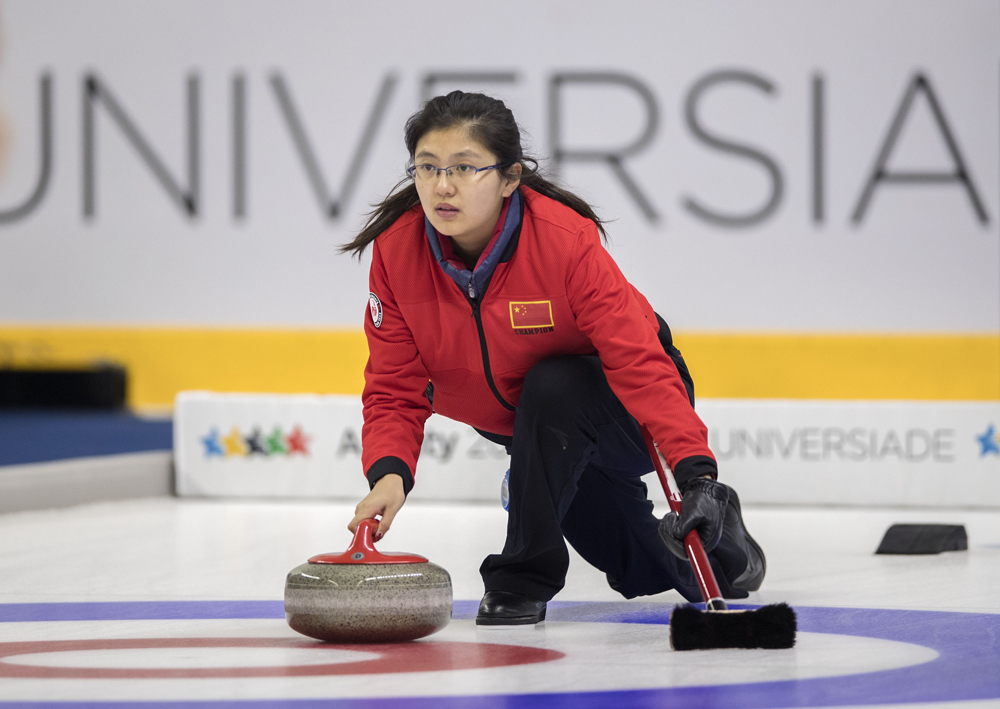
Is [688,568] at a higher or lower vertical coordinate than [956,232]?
lower

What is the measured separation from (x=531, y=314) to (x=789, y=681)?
765 mm

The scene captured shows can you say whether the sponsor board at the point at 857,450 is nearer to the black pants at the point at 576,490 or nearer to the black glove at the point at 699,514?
the black pants at the point at 576,490

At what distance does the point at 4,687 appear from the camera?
1493mm

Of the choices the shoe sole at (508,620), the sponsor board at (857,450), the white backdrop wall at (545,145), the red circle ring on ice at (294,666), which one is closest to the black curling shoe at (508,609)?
the shoe sole at (508,620)

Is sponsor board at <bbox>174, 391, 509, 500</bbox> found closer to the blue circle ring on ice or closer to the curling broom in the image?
the blue circle ring on ice

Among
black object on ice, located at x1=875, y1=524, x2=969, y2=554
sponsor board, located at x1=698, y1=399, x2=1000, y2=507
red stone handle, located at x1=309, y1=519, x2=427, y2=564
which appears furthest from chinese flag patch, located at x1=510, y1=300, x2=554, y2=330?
sponsor board, located at x1=698, y1=399, x2=1000, y2=507

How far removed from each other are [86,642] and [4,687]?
35cm

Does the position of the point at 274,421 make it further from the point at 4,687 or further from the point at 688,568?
the point at 4,687

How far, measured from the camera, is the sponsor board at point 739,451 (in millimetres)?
4156

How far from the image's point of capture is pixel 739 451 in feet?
13.9

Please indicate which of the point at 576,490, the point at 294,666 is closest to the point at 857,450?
the point at 576,490

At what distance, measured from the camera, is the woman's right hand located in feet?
6.17

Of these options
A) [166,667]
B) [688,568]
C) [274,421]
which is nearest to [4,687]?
[166,667]

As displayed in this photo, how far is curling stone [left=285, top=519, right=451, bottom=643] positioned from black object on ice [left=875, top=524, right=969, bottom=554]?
1.57 meters
